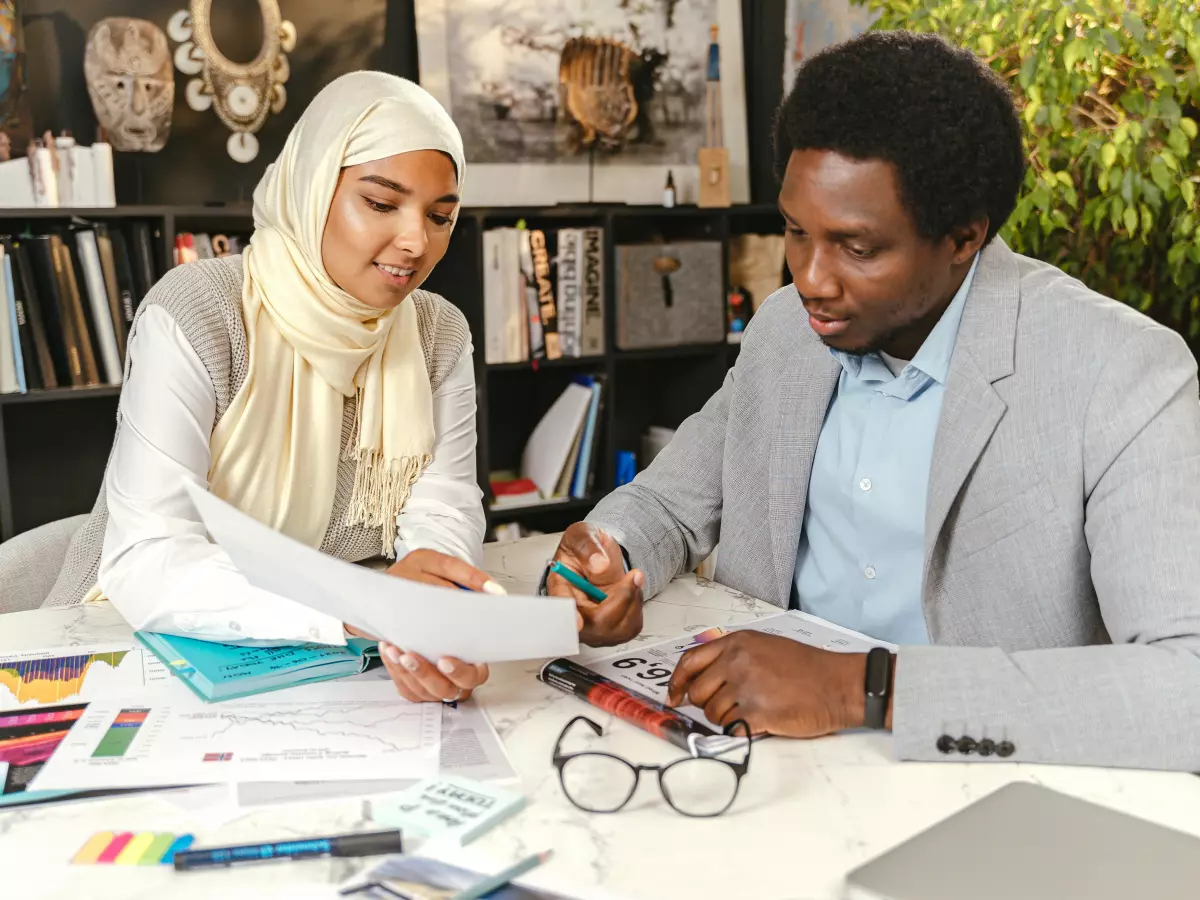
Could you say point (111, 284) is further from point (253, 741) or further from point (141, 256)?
point (253, 741)

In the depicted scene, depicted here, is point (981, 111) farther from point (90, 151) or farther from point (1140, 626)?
point (90, 151)

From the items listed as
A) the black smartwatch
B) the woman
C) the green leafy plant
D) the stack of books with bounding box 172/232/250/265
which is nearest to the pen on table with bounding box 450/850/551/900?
the black smartwatch

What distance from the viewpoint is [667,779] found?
37.4 inches

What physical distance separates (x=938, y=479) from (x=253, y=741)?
773mm

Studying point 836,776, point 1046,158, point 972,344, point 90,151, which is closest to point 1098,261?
point 1046,158

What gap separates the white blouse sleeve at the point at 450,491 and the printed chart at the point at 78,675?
409 millimetres

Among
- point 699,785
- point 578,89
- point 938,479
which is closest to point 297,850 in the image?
point 699,785

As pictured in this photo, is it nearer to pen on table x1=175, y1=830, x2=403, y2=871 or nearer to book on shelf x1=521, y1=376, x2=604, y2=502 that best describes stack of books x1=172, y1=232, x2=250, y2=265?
book on shelf x1=521, y1=376, x2=604, y2=502

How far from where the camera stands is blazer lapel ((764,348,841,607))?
57.7 inches

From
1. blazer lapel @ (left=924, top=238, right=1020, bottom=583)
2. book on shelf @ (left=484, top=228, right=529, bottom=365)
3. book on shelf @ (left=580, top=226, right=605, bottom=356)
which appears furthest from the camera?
book on shelf @ (left=580, top=226, right=605, bottom=356)

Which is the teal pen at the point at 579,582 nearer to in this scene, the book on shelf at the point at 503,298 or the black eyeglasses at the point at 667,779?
the black eyeglasses at the point at 667,779

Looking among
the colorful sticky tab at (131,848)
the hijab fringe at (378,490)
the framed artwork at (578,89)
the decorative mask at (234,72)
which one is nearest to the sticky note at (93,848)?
the colorful sticky tab at (131,848)

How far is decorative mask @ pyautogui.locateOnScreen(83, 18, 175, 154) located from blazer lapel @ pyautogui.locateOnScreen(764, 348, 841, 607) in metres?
2.03

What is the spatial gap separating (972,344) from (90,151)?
2.22m
